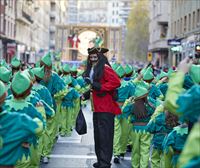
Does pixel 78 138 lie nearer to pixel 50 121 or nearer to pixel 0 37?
pixel 50 121

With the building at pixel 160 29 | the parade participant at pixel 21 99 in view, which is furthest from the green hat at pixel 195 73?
the building at pixel 160 29

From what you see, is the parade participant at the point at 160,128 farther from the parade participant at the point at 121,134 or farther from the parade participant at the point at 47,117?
the parade participant at the point at 121,134

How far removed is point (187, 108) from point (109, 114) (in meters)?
4.94

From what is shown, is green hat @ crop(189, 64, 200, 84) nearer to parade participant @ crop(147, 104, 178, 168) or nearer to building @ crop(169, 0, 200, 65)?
parade participant @ crop(147, 104, 178, 168)

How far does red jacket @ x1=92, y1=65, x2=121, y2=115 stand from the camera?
8.90m

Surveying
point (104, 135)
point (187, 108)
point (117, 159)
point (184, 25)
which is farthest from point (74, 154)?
point (184, 25)

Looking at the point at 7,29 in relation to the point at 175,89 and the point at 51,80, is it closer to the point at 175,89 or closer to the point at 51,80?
the point at 51,80

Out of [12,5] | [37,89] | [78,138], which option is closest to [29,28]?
[12,5]

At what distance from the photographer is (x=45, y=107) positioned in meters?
8.03

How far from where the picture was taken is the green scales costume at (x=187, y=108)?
363cm

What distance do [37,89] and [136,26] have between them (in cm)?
8264

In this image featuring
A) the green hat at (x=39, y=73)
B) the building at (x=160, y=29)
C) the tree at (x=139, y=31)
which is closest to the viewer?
the green hat at (x=39, y=73)

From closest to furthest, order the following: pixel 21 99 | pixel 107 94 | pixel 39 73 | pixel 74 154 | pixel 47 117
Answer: pixel 21 99 → pixel 47 117 → pixel 107 94 → pixel 39 73 → pixel 74 154

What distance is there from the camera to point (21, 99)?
6582 millimetres
